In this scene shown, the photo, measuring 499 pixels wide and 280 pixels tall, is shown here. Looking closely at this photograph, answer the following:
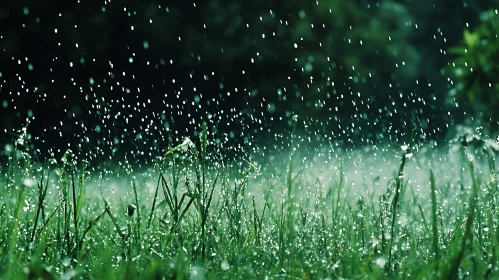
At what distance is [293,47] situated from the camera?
13867 millimetres

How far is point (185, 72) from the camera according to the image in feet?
42.3

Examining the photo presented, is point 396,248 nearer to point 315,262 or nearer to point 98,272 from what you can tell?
point 315,262

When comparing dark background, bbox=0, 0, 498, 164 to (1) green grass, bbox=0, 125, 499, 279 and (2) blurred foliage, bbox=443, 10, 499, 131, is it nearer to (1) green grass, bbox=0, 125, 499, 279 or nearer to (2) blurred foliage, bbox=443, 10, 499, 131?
(2) blurred foliage, bbox=443, 10, 499, 131

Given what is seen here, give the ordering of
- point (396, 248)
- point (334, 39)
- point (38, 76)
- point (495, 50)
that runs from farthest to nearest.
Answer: point (334, 39)
point (38, 76)
point (495, 50)
point (396, 248)

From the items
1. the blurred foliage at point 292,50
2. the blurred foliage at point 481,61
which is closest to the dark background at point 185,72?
the blurred foliage at point 292,50

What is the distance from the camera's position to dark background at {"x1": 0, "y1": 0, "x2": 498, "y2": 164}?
467 inches

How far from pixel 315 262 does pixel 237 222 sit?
316mm

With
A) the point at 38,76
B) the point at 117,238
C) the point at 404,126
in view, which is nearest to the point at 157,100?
the point at 38,76

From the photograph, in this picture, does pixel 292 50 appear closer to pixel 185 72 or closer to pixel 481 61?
pixel 185 72

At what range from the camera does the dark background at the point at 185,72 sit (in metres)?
11.9

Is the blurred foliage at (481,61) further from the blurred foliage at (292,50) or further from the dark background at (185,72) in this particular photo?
the blurred foliage at (292,50)

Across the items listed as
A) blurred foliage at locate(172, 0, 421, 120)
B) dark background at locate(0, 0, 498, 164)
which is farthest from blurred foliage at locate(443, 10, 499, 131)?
blurred foliage at locate(172, 0, 421, 120)

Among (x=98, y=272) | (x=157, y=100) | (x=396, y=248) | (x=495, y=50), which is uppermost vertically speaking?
(x=157, y=100)

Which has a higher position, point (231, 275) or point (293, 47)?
point (293, 47)
